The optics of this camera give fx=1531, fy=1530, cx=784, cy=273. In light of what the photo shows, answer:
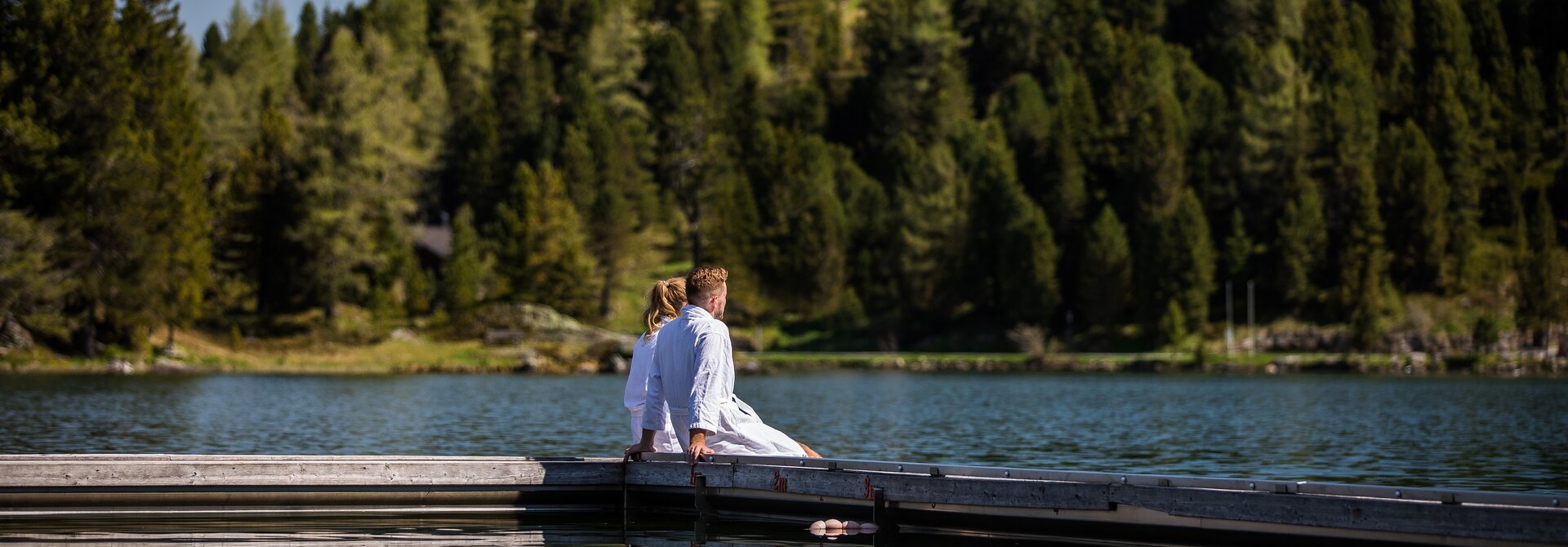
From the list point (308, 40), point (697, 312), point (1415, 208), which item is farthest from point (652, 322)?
point (308, 40)

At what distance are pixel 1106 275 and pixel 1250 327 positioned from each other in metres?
8.70

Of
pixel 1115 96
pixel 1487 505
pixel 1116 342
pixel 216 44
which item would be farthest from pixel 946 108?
pixel 1487 505

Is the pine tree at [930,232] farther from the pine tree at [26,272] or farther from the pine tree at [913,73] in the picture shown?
the pine tree at [26,272]

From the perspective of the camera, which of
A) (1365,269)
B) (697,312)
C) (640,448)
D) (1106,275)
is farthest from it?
(1106,275)

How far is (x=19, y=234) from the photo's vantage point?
5541cm

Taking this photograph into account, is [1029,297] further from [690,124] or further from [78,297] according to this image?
[78,297]

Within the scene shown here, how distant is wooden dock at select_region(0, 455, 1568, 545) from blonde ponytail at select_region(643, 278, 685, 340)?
1.55 meters

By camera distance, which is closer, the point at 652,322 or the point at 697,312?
the point at 697,312

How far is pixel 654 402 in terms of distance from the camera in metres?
13.5

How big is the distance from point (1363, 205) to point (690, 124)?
50.7 meters

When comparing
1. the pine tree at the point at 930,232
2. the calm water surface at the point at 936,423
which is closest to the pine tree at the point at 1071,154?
the pine tree at the point at 930,232

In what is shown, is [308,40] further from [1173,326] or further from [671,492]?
[671,492]

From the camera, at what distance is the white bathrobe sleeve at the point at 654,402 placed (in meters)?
13.1

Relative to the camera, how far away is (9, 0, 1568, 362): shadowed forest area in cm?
6191
